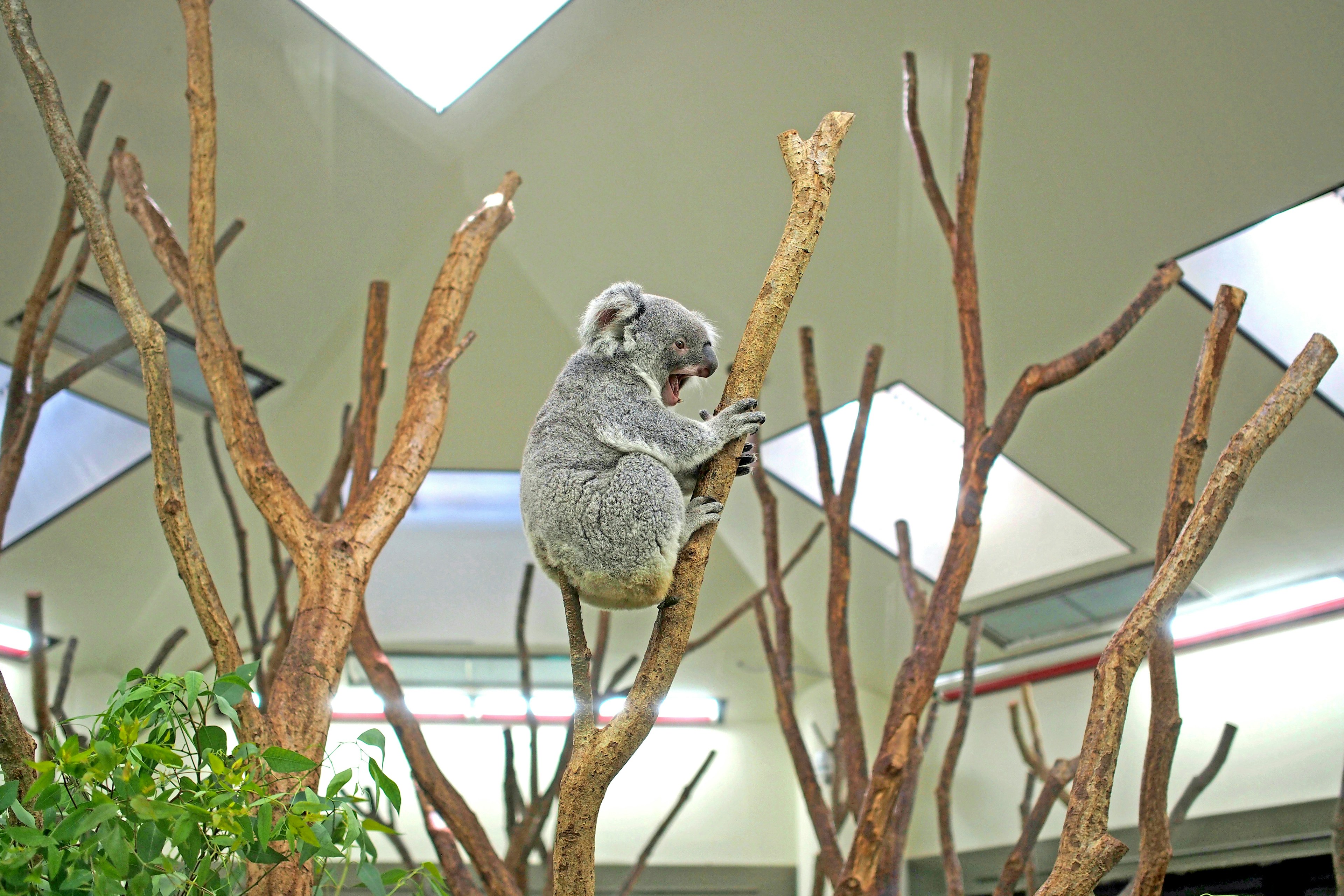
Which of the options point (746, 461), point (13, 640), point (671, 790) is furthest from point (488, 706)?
Answer: point (746, 461)

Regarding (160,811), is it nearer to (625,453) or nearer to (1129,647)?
(625,453)

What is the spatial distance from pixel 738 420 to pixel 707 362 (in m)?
0.34

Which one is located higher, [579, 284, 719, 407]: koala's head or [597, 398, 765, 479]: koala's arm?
[579, 284, 719, 407]: koala's head

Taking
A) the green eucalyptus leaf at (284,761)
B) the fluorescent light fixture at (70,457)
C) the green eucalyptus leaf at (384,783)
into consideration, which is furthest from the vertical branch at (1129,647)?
the fluorescent light fixture at (70,457)

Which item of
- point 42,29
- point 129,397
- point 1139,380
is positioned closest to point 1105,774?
point 1139,380

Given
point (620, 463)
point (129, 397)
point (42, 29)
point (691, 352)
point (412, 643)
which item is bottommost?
point (620, 463)

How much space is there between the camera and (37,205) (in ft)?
11.4

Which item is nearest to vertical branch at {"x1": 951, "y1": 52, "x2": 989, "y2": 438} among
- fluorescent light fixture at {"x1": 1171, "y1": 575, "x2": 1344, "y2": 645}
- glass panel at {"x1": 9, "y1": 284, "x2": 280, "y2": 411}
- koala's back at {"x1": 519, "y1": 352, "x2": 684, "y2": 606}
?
koala's back at {"x1": 519, "y1": 352, "x2": 684, "y2": 606}

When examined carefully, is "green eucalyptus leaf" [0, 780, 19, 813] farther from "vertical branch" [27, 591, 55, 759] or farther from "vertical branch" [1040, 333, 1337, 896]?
"vertical branch" [27, 591, 55, 759]

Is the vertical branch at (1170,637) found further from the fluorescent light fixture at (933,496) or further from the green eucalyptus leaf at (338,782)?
the fluorescent light fixture at (933,496)

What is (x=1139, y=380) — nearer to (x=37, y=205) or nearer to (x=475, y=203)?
(x=475, y=203)

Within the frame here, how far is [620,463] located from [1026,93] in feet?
7.41

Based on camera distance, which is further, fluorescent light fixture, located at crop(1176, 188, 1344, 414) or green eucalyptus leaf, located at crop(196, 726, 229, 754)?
fluorescent light fixture, located at crop(1176, 188, 1344, 414)

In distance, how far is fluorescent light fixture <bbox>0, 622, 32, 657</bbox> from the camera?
504 cm
